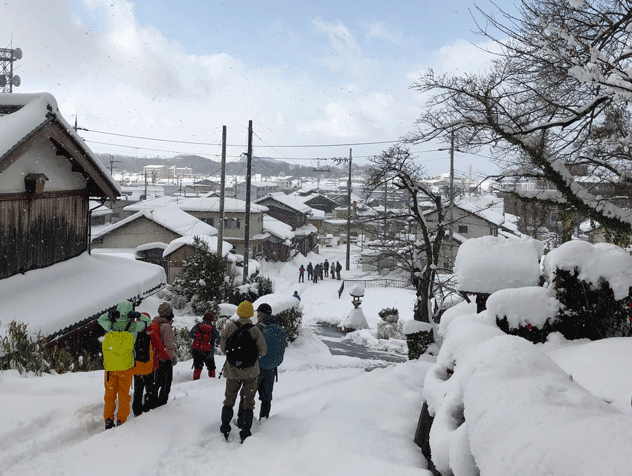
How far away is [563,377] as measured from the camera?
291 cm

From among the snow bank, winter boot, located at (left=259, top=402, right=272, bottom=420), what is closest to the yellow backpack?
winter boot, located at (left=259, top=402, right=272, bottom=420)

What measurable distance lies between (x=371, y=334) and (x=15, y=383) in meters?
15.9

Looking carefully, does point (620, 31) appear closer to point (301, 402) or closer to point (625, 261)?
point (625, 261)

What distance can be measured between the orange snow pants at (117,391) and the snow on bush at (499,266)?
5.50 m

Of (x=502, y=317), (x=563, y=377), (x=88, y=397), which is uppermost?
(x=563, y=377)

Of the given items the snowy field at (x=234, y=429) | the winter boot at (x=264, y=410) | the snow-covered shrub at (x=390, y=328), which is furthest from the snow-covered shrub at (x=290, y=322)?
the winter boot at (x=264, y=410)

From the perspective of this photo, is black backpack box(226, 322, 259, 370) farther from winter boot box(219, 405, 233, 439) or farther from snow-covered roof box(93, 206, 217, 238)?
snow-covered roof box(93, 206, 217, 238)

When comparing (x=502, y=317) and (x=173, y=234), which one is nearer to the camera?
(x=502, y=317)

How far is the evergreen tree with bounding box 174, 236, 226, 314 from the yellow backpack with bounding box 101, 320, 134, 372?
11.2 meters

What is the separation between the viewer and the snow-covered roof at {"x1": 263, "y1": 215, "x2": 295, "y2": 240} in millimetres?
41406

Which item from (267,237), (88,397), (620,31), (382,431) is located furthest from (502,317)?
(267,237)

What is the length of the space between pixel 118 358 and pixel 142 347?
0.32 meters

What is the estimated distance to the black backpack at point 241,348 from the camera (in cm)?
515

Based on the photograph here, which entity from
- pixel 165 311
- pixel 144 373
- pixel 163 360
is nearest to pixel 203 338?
pixel 165 311
